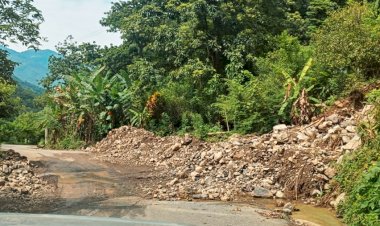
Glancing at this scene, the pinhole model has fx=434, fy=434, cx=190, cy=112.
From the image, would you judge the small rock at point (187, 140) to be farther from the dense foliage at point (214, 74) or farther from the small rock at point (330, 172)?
the small rock at point (330, 172)

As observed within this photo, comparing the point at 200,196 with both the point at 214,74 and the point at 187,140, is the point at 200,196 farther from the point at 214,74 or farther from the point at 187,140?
the point at 214,74

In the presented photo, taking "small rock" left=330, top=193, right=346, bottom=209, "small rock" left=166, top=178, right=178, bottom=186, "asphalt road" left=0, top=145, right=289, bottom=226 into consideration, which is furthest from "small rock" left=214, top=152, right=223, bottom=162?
"small rock" left=330, top=193, right=346, bottom=209

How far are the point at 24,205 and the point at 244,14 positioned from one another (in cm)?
1034

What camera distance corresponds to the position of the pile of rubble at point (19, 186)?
7.72 meters

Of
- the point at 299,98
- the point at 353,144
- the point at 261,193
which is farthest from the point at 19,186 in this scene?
the point at 299,98

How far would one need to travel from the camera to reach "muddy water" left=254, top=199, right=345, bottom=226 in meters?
6.68

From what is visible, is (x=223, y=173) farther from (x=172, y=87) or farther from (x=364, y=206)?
(x=172, y=87)

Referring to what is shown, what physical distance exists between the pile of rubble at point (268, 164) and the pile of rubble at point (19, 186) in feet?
7.11

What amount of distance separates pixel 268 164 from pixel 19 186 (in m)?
5.15

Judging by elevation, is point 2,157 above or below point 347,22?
below

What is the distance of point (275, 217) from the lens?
694 centimetres

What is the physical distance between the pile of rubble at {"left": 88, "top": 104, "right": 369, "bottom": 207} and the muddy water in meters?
0.45

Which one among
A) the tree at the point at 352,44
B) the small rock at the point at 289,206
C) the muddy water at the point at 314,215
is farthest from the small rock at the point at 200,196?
the tree at the point at 352,44

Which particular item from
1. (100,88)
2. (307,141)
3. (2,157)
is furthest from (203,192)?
(100,88)
